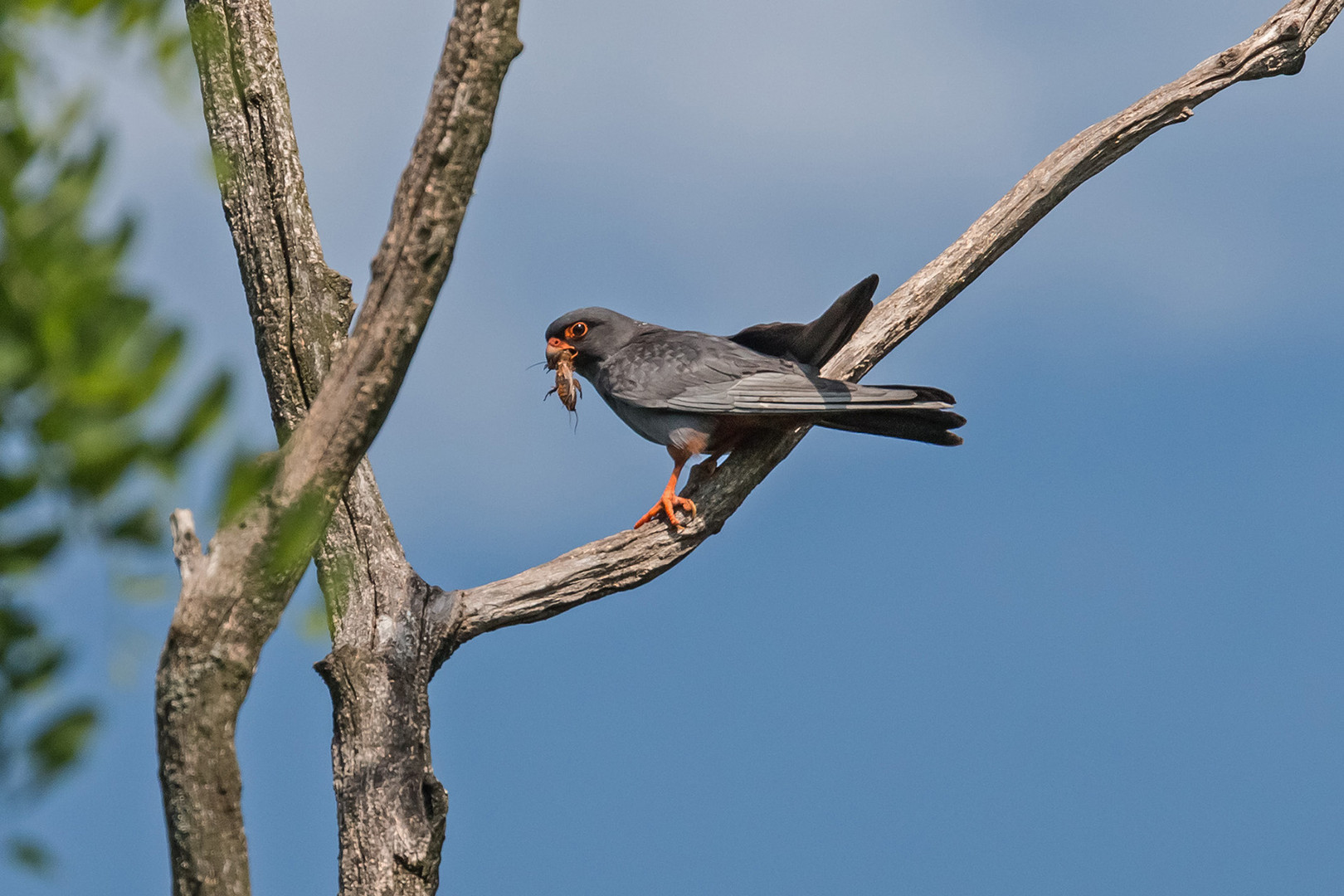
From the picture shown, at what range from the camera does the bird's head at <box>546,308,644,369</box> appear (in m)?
5.37

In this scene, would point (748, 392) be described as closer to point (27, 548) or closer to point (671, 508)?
point (671, 508)

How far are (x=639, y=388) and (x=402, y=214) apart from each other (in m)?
2.16

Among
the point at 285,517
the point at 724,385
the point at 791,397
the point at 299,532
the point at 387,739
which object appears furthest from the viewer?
the point at 724,385

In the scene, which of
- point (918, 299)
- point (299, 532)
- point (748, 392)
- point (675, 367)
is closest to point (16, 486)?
point (299, 532)

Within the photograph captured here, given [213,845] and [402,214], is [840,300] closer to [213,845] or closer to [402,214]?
[402,214]

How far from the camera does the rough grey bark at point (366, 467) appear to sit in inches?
99.0

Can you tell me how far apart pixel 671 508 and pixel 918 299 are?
1640 mm

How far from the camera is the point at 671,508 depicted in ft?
15.1

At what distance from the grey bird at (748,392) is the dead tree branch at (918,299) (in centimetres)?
13

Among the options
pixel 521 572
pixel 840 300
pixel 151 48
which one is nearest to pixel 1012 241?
pixel 840 300

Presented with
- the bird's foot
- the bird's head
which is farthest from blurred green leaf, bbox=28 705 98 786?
the bird's head

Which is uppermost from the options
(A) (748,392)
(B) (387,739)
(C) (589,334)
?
(C) (589,334)

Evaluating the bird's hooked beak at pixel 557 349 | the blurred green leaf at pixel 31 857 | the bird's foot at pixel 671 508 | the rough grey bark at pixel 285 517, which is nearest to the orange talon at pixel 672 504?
the bird's foot at pixel 671 508

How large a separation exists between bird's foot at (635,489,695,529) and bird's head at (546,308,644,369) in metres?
0.99
